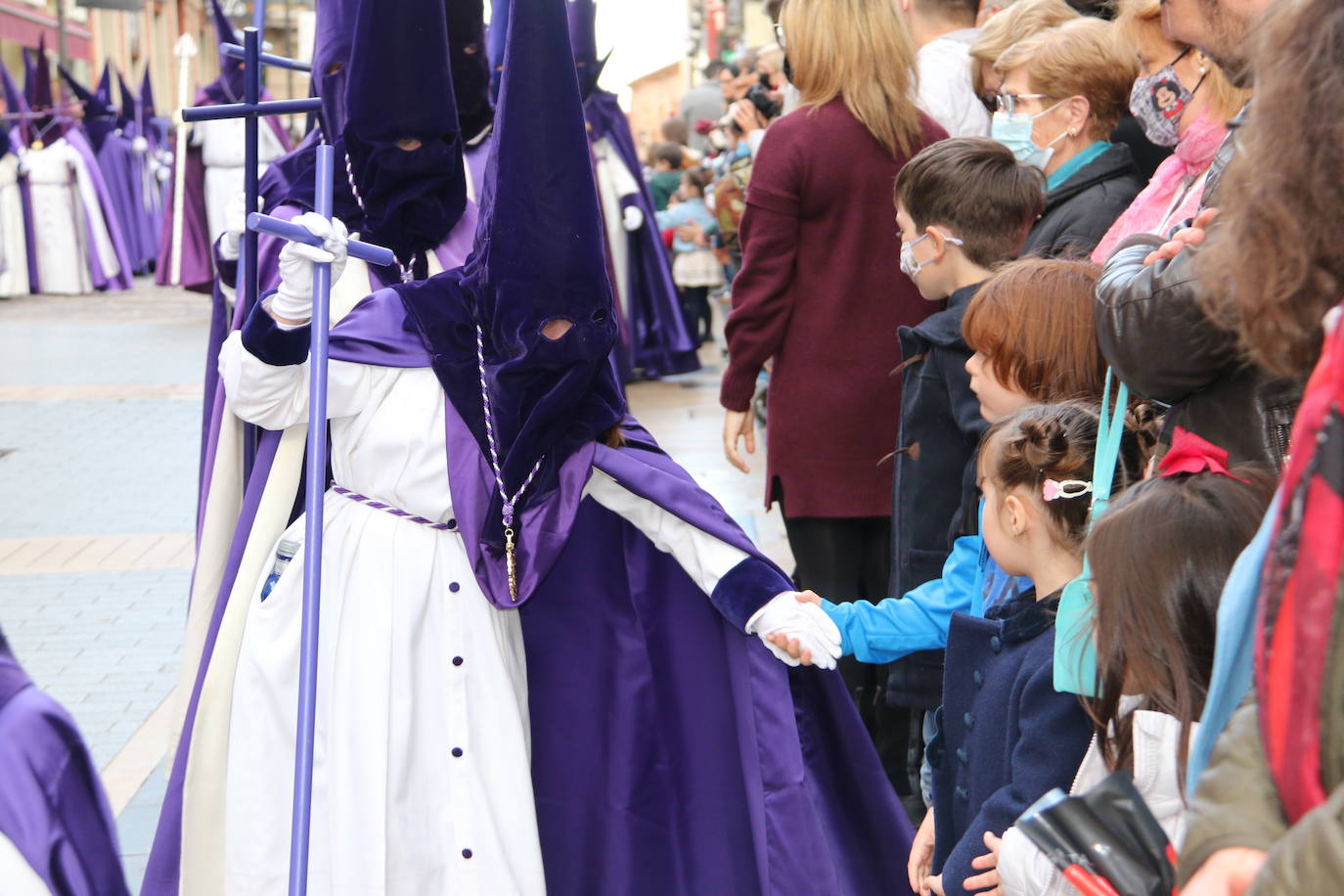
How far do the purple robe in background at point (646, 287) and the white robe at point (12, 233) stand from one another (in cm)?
964

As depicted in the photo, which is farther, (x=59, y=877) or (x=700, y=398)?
(x=700, y=398)

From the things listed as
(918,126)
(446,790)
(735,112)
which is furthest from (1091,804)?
(735,112)

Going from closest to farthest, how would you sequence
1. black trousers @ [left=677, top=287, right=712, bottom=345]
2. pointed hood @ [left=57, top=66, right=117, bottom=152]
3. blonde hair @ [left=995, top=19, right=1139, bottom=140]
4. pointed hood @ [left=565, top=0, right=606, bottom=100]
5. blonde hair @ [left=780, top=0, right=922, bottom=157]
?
blonde hair @ [left=995, top=19, right=1139, bottom=140] < blonde hair @ [left=780, top=0, right=922, bottom=157] < pointed hood @ [left=565, top=0, right=606, bottom=100] < black trousers @ [left=677, top=287, right=712, bottom=345] < pointed hood @ [left=57, top=66, right=117, bottom=152]

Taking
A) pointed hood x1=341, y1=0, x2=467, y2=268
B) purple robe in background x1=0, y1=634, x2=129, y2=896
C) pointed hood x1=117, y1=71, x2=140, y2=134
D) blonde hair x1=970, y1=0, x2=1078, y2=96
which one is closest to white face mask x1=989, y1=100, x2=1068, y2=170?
blonde hair x1=970, y1=0, x2=1078, y2=96

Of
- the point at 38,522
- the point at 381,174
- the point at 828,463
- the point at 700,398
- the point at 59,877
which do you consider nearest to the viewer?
the point at 59,877

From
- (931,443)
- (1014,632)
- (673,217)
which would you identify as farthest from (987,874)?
(673,217)

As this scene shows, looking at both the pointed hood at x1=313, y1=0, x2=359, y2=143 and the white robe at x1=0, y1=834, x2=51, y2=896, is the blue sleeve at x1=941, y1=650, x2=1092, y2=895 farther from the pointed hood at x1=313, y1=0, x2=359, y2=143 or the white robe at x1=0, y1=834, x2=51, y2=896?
the pointed hood at x1=313, y1=0, x2=359, y2=143

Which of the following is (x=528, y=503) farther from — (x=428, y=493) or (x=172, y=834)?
(x=172, y=834)

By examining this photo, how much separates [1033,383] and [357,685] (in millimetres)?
1332

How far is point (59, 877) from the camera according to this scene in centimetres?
177

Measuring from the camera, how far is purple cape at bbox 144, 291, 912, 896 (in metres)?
2.92

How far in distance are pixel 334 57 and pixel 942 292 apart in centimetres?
140

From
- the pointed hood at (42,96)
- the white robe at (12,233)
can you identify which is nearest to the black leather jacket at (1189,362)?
the white robe at (12,233)

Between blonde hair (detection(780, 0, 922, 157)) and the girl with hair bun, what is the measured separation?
154cm
